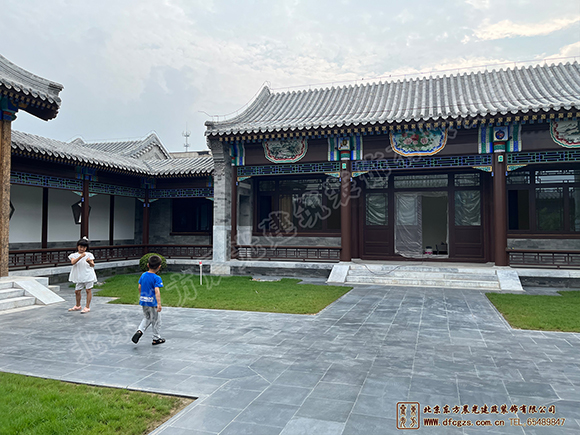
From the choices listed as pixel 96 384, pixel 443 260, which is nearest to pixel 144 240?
pixel 443 260

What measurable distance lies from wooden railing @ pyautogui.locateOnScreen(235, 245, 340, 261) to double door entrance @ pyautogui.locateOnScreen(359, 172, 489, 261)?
5.95 ft

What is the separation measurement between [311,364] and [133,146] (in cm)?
1899

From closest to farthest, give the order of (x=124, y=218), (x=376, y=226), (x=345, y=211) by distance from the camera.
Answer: (x=345, y=211)
(x=376, y=226)
(x=124, y=218)

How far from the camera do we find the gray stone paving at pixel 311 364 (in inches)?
128

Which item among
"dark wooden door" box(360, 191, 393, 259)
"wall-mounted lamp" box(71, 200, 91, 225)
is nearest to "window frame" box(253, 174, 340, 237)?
"dark wooden door" box(360, 191, 393, 259)

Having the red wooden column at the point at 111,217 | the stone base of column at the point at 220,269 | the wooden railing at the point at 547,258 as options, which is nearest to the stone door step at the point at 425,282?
the wooden railing at the point at 547,258

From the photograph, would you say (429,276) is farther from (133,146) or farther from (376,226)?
(133,146)

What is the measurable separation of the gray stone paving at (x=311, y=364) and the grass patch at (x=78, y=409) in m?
0.18

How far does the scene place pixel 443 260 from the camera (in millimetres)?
13164

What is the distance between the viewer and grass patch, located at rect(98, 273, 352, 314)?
790cm

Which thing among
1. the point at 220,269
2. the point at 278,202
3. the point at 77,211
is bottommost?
the point at 220,269

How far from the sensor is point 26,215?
12812 mm

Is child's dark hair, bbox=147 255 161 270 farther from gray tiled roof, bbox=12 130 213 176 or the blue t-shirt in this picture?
gray tiled roof, bbox=12 130 213 176

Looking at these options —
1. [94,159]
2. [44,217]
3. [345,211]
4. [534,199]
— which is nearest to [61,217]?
[44,217]
